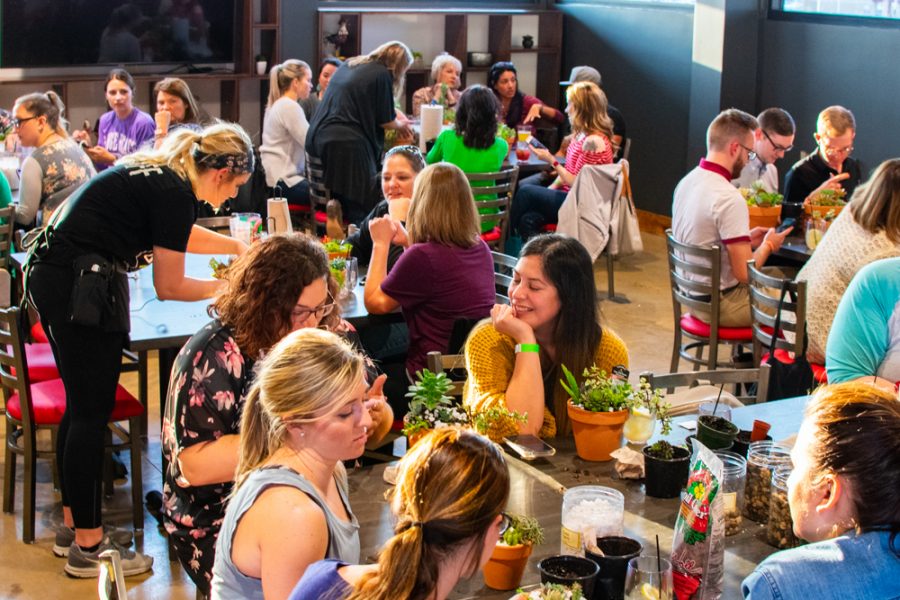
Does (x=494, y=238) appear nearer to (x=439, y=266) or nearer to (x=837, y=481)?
(x=439, y=266)

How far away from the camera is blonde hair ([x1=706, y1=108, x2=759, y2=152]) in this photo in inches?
210

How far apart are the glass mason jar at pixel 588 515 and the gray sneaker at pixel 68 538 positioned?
218cm

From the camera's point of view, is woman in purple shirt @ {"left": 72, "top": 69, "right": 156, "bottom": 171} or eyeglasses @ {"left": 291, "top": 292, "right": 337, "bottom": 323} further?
woman in purple shirt @ {"left": 72, "top": 69, "right": 156, "bottom": 171}

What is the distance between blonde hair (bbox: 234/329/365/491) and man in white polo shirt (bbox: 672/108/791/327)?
334 centimetres

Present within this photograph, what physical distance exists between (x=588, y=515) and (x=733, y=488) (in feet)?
1.37

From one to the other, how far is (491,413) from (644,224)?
22.8ft

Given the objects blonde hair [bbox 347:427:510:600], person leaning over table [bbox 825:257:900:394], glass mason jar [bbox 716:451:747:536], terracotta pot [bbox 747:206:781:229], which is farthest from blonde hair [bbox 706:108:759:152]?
blonde hair [bbox 347:427:510:600]

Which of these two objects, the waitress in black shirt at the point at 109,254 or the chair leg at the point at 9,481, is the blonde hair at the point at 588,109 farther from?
the chair leg at the point at 9,481

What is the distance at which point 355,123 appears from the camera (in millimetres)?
7145

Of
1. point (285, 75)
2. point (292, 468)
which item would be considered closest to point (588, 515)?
point (292, 468)

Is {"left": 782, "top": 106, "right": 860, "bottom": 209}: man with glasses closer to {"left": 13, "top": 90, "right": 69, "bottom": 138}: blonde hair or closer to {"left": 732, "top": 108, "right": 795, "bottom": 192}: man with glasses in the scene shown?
{"left": 732, "top": 108, "right": 795, "bottom": 192}: man with glasses

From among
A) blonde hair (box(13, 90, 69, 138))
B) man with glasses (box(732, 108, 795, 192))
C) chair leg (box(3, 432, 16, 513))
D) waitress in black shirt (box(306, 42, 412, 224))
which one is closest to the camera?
chair leg (box(3, 432, 16, 513))

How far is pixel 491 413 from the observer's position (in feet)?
9.53

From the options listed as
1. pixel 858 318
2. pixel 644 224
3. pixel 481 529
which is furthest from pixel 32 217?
pixel 644 224
